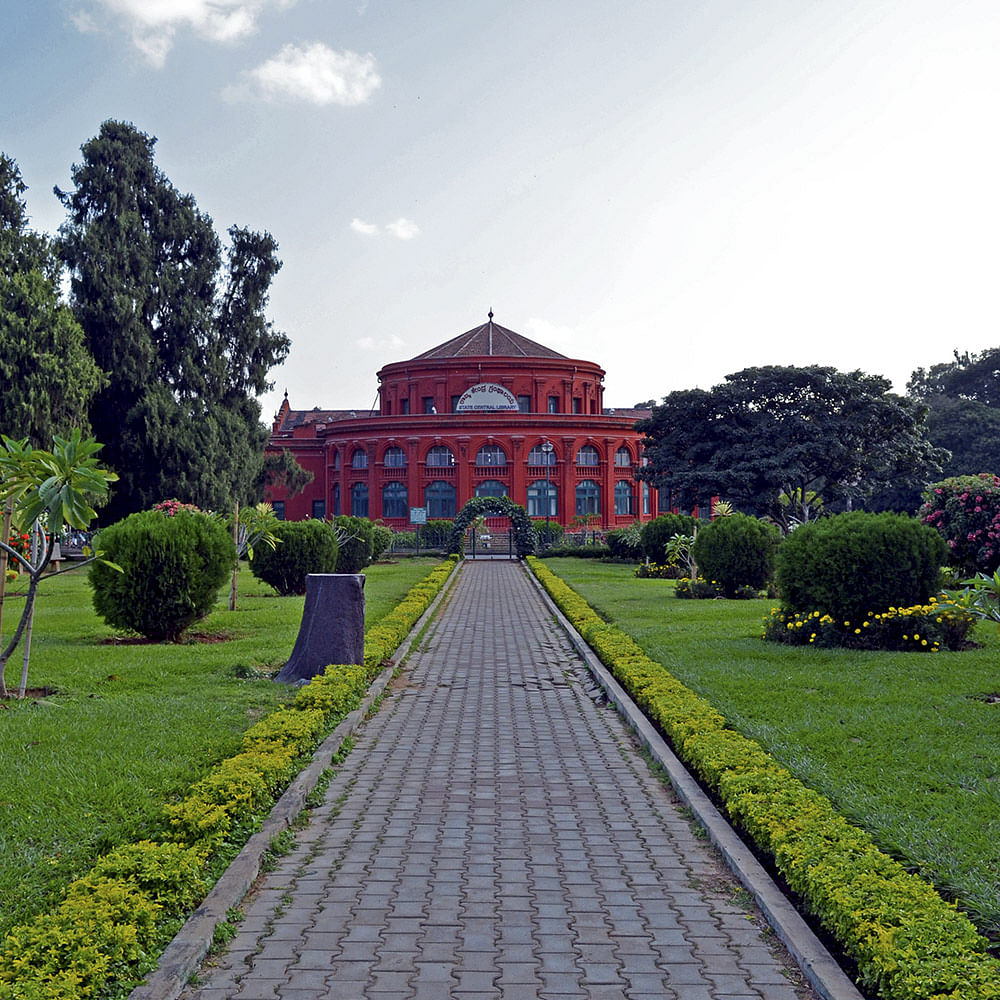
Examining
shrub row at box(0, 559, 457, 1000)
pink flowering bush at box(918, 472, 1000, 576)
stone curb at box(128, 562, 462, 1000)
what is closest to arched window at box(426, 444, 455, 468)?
pink flowering bush at box(918, 472, 1000, 576)

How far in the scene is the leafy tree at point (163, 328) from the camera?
34.2 m

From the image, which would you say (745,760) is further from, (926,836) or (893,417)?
(893,417)

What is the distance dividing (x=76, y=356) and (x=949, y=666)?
28011 mm

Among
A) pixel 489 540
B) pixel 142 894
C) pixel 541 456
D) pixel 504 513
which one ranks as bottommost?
pixel 142 894

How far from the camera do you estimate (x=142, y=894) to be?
13.9ft

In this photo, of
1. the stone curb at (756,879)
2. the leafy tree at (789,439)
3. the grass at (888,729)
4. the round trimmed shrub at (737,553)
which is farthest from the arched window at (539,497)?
the stone curb at (756,879)

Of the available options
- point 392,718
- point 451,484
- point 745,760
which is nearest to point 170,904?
point 745,760

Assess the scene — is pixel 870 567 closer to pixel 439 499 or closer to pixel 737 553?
pixel 737 553

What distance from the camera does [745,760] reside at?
636cm

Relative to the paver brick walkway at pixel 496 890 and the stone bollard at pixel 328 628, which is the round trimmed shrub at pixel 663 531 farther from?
the paver brick walkway at pixel 496 890

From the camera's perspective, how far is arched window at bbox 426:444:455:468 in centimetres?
5394

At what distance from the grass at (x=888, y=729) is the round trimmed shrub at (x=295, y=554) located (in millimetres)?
8481

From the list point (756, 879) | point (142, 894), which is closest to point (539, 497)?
point (756, 879)

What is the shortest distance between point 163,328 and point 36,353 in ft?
24.5
